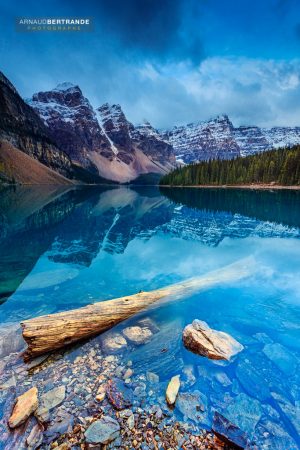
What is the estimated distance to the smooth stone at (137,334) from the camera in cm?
825

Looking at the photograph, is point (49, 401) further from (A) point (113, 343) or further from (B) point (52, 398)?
(A) point (113, 343)

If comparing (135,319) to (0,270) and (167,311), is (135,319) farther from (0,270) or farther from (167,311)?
(0,270)

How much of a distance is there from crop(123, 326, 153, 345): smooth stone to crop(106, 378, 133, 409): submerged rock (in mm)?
1818

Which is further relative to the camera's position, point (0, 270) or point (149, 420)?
point (0, 270)

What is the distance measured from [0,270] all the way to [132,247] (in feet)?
34.2

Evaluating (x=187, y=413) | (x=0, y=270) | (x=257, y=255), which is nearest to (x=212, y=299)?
(x=187, y=413)

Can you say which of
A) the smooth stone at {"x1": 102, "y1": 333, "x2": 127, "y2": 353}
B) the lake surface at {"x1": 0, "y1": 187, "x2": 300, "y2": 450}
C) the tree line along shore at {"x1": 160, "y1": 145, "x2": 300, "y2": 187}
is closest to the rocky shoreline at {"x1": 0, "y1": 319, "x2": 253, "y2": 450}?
the smooth stone at {"x1": 102, "y1": 333, "x2": 127, "y2": 353}

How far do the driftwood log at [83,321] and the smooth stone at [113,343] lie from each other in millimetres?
442

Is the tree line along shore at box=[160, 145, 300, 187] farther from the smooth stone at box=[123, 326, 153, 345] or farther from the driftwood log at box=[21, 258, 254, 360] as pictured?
the smooth stone at box=[123, 326, 153, 345]

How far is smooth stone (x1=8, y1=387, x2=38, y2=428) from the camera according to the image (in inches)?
208

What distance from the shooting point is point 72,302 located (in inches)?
448

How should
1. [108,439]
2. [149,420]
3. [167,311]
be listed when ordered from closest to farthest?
1. [108,439]
2. [149,420]
3. [167,311]

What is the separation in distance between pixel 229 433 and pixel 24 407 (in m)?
4.53

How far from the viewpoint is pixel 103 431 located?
16.6ft
